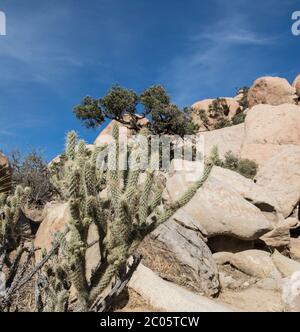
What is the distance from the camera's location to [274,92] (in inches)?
1433

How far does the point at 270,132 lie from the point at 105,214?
20.7 meters

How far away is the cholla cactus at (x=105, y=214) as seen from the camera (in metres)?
3.22

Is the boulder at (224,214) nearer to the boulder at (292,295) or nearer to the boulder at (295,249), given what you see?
the boulder at (295,249)

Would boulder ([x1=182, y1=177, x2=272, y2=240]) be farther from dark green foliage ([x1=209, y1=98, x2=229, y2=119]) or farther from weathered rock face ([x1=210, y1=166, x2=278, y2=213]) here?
dark green foliage ([x1=209, y1=98, x2=229, y2=119])

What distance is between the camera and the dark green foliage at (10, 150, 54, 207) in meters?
14.3

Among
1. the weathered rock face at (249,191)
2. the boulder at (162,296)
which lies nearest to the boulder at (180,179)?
the weathered rock face at (249,191)

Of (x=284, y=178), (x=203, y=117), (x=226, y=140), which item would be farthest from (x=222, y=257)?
(x=203, y=117)

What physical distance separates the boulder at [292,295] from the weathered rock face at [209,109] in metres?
38.7

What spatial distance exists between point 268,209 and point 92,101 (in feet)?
65.7

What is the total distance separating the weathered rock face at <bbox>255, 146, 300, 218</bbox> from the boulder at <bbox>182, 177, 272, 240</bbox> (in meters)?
4.12

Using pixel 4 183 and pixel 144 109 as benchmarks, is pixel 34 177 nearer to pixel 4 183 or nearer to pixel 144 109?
pixel 4 183

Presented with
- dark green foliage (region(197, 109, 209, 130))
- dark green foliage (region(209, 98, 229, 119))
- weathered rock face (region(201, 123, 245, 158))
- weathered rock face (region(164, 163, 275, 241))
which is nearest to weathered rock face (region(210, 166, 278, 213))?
weathered rock face (region(164, 163, 275, 241))

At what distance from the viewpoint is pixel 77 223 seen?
317 cm
